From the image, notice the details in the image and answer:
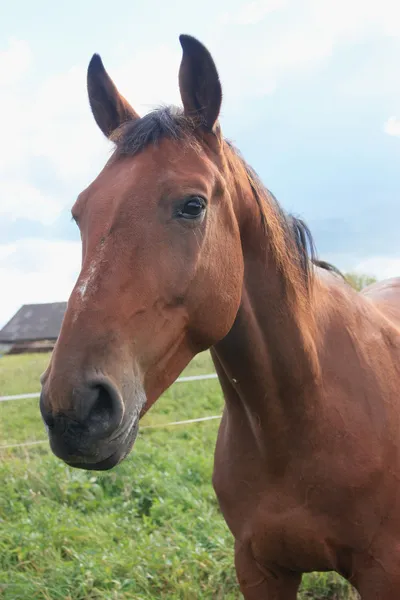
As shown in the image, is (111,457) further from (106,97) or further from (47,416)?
(106,97)

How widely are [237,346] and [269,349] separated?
0.13 m

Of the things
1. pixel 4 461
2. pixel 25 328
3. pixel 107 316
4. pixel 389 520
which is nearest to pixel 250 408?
pixel 389 520

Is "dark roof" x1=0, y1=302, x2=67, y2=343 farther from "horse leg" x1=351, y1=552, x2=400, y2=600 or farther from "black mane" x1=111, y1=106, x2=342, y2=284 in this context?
"horse leg" x1=351, y1=552, x2=400, y2=600

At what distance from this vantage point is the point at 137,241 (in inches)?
59.4

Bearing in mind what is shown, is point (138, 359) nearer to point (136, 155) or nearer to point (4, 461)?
point (136, 155)

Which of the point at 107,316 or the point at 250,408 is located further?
the point at 250,408

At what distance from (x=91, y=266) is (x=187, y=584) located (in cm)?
257

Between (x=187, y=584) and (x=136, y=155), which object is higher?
(x=136, y=155)

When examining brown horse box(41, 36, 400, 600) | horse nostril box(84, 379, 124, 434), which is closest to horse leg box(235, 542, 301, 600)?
brown horse box(41, 36, 400, 600)

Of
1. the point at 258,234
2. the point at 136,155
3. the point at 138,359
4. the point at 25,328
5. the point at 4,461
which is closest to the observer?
the point at 138,359

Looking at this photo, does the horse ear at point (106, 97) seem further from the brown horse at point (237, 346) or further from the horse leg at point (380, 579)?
the horse leg at point (380, 579)

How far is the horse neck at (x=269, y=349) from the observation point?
1939 millimetres

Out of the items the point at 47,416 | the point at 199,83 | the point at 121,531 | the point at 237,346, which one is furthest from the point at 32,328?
the point at 47,416

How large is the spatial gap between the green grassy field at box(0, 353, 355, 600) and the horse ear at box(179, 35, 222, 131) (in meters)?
2.69
